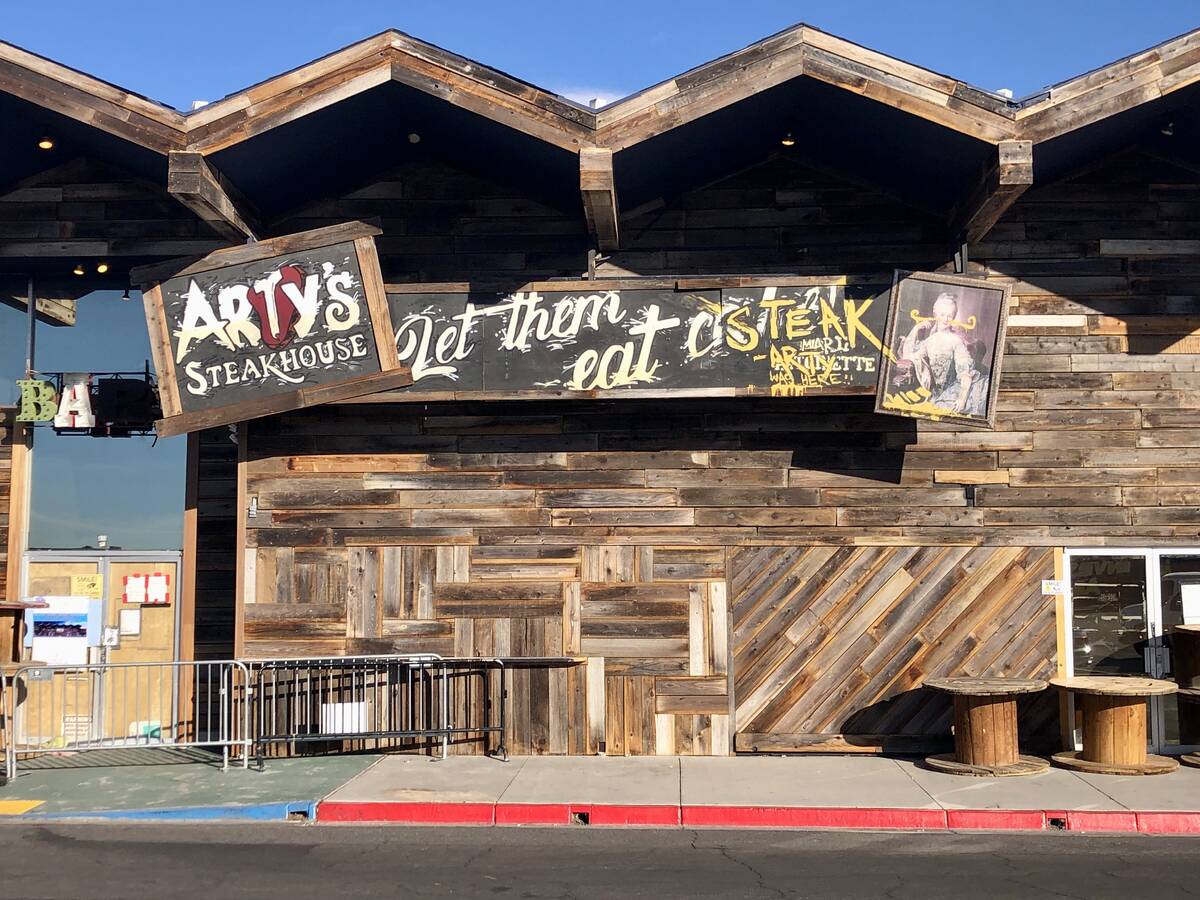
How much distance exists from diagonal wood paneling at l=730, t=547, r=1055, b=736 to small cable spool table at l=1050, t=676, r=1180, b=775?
3.47ft

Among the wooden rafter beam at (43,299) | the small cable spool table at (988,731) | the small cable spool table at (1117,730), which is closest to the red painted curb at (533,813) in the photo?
the small cable spool table at (988,731)

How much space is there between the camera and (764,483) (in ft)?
41.7

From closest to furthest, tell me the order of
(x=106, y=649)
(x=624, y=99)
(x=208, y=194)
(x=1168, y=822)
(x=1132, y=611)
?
(x=1168, y=822) < (x=624, y=99) < (x=208, y=194) < (x=1132, y=611) < (x=106, y=649)

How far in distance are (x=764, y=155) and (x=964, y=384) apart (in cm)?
336

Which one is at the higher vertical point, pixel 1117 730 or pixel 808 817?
pixel 1117 730

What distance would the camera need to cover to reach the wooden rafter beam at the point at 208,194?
11727 millimetres

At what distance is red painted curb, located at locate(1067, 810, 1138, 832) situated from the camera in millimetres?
9703

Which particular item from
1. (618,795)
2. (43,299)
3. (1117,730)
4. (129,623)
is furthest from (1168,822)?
(43,299)

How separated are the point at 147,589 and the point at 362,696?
9.35 ft

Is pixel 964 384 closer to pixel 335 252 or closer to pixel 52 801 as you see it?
pixel 335 252

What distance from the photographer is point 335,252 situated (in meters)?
12.2

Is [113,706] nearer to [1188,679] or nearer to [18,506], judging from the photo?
[18,506]

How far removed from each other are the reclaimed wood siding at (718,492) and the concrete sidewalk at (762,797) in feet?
3.80

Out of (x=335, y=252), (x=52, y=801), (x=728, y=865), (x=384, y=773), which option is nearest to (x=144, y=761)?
(x=52, y=801)
